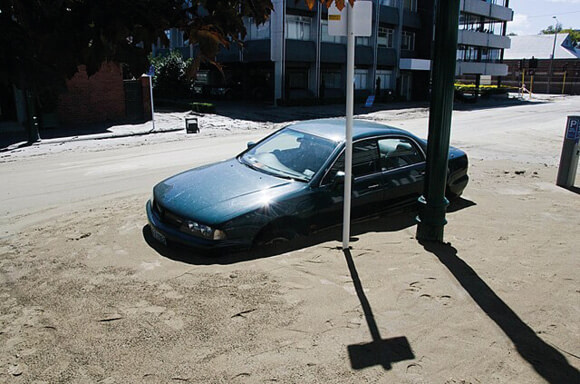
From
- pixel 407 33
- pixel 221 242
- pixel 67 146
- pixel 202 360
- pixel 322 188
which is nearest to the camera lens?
pixel 202 360

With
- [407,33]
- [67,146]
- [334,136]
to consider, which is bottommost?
[67,146]

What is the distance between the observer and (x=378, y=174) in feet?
21.0

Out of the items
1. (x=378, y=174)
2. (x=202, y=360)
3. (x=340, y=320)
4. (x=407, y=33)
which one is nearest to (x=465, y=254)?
(x=378, y=174)

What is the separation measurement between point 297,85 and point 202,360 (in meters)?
34.7

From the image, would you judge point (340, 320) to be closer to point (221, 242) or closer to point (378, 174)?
point (221, 242)

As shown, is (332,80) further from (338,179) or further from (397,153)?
(338,179)

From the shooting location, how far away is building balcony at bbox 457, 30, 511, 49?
4710 cm

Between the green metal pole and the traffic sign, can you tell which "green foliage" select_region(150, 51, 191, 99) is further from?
the traffic sign

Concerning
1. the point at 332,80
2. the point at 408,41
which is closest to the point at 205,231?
the point at 332,80

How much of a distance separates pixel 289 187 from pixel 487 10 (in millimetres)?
52191

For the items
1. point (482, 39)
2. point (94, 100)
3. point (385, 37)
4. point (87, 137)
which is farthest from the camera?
point (482, 39)

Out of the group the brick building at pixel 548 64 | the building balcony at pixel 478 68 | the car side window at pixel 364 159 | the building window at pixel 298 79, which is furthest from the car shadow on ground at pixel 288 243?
the brick building at pixel 548 64

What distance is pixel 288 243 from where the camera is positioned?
218 inches

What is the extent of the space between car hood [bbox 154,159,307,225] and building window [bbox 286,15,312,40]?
29.5 metres
